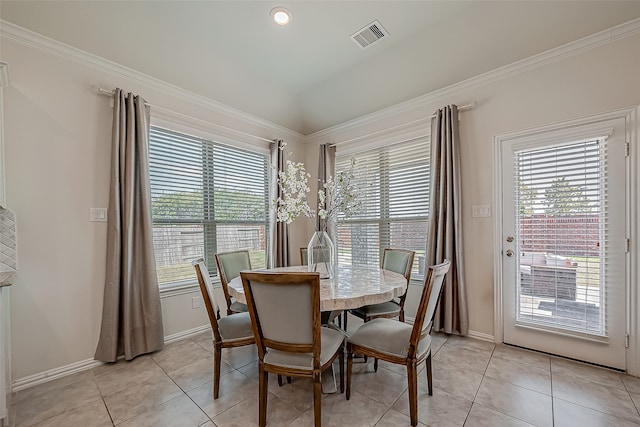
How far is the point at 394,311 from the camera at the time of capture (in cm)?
237

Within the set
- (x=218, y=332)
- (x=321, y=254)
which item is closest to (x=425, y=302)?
(x=321, y=254)

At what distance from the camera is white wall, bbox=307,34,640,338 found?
6.86ft

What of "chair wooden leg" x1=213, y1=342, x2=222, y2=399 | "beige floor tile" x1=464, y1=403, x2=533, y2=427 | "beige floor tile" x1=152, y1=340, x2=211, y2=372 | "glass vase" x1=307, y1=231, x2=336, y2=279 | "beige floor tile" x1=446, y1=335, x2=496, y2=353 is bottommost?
"beige floor tile" x1=152, y1=340, x2=211, y2=372

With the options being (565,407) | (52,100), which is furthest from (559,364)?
(52,100)

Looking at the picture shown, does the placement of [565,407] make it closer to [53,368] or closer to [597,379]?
[597,379]

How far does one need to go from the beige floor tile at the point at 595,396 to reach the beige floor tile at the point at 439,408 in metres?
0.70

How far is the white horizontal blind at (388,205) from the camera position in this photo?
10.4ft

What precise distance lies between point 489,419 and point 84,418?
2.48 metres

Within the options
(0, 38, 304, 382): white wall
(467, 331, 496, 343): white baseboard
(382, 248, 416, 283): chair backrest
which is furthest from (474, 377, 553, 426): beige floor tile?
(0, 38, 304, 382): white wall

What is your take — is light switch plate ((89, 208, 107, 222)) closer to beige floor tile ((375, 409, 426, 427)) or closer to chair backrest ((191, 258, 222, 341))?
chair backrest ((191, 258, 222, 341))

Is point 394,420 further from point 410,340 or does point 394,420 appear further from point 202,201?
point 202,201

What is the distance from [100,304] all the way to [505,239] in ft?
12.5

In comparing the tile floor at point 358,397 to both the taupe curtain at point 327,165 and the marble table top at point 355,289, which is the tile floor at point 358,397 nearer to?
the marble table top at point 355,289

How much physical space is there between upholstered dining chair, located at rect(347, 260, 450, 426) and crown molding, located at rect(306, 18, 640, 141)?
211 centimetres
